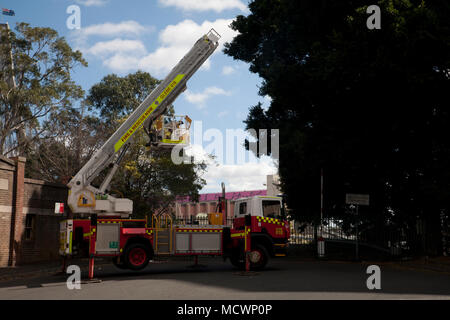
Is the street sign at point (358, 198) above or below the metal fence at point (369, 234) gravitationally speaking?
above

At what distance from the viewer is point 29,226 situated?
2311 centimetres

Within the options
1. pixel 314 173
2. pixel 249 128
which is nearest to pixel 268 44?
pixel 249 128

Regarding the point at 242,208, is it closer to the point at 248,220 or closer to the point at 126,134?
the point at 248,220

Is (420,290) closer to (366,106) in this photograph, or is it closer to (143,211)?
(366,106)

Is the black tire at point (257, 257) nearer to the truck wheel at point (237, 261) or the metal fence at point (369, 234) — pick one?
the truck wheel at point (237, 261)

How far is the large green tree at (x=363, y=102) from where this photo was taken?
53.6 feet

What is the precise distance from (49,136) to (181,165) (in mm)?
9708

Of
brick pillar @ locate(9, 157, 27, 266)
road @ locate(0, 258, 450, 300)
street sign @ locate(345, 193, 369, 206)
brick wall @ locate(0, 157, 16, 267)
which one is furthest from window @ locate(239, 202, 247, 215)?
brick wall @ locate(0, 157, 16, 267)

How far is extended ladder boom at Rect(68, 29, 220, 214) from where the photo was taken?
16.5 m

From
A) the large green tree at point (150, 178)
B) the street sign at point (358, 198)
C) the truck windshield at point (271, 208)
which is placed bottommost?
the truck windshield at point (271, 208)

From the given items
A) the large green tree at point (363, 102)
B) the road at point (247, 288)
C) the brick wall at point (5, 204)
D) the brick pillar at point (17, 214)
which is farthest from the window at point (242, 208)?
the brick wall at point (5, 204)

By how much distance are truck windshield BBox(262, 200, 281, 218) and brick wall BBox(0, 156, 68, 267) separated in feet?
38.5

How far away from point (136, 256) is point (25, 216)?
9.27 m

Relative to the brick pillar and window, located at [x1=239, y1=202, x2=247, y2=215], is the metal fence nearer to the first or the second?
window, located at [x1=239, y1=202, x2=247, y2=215]
